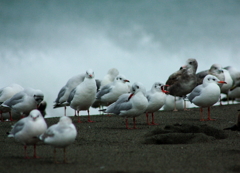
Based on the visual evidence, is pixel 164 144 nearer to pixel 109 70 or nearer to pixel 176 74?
pixel 176 74

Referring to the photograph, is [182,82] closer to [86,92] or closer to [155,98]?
[155,98]

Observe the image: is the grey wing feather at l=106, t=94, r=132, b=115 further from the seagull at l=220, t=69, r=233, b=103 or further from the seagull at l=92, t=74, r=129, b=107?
the seagull at l=220, t=69, r=233, b=103

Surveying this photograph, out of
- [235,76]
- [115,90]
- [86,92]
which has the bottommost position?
[86,92]

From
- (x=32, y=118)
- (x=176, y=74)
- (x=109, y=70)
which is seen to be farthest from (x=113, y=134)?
(x=109, y=70)

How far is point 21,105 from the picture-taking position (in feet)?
30.6

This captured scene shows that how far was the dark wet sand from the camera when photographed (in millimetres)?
5121

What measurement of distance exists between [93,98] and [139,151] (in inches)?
167

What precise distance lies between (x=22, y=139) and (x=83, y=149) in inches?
42.9

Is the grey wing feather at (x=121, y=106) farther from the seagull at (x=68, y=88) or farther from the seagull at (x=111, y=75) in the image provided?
the seagull at (x=111, y=75)

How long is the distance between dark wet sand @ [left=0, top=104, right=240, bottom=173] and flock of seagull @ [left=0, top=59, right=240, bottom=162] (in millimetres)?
368

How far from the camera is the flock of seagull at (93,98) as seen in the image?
5.72 meters

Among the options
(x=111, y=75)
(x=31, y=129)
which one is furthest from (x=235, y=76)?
(x=31, y=129)

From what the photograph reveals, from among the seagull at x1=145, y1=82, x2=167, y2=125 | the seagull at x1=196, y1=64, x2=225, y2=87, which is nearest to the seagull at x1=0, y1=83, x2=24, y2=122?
the seagull at x1=145, y1=82, x2=167, y2=125

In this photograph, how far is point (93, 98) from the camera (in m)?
10.3
